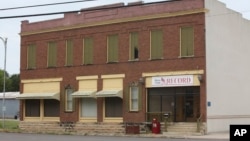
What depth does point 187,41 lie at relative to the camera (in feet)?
114

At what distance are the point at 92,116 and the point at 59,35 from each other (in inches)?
347

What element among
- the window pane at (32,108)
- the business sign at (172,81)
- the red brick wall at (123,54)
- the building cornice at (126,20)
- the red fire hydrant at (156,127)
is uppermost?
the building cornice at (126,20)

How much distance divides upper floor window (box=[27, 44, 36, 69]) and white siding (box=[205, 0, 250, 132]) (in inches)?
761

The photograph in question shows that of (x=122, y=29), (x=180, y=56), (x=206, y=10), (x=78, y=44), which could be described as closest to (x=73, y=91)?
(x=78, y=44)

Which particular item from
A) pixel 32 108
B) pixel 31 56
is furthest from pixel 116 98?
pixel 31 56

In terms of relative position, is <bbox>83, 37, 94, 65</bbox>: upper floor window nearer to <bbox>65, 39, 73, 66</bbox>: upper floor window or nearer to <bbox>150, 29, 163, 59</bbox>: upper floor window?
<bbox>65, 39, 73, 66</bbox>: upper floor window

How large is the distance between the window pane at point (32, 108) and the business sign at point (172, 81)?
1418 centimetres

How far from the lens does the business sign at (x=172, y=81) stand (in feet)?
112

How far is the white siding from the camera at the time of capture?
34.4 meters

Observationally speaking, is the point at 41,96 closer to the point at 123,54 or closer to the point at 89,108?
the point at 89,108

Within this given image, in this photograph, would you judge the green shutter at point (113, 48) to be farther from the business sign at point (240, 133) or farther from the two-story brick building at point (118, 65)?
the business sign at point (240, 133)

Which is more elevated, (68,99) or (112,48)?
(112,48)

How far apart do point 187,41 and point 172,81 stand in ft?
11.0


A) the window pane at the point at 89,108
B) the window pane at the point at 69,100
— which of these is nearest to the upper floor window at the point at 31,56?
the window pane at the point at 69,100
